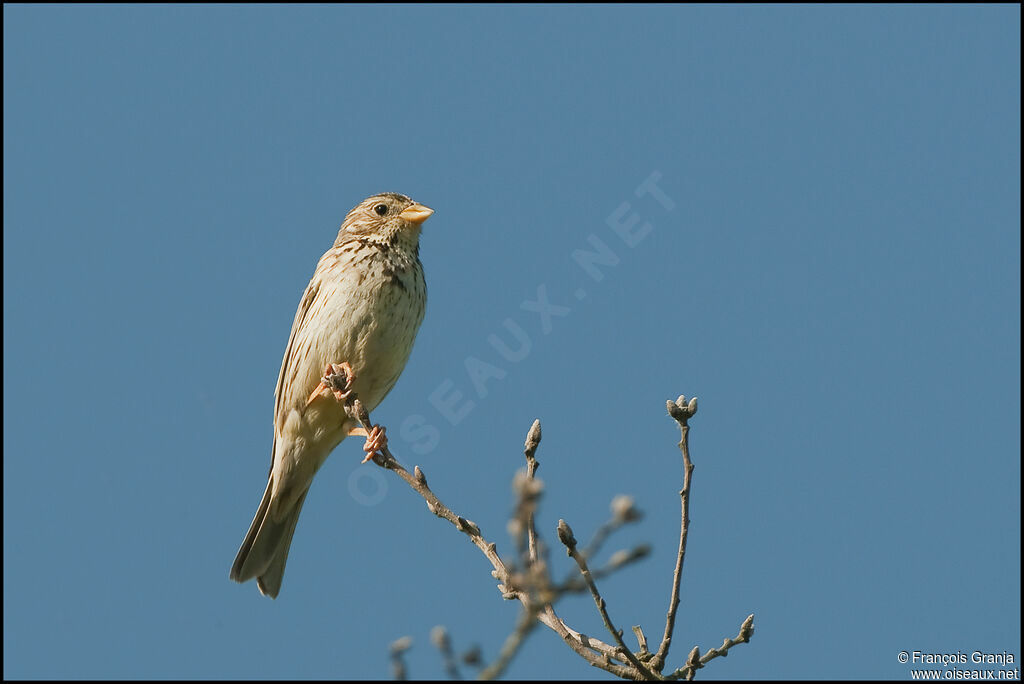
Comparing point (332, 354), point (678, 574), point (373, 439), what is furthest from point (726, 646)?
point (332, 354)

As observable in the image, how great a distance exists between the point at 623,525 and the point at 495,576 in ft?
5.00

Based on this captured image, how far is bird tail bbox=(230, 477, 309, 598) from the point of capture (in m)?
6.66

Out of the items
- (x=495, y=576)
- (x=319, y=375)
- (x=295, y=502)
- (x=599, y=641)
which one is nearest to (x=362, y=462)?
(x=319, y=375)

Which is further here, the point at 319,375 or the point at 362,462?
the point at 319,375

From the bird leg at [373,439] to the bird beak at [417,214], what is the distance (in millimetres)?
1530

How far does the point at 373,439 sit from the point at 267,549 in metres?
2.22

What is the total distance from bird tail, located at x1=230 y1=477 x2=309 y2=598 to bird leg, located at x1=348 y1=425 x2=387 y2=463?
0.82m

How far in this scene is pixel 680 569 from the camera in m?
3.20

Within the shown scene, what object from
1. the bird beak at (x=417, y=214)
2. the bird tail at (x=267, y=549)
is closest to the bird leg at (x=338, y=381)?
the bird tail at (x=267, y=549)

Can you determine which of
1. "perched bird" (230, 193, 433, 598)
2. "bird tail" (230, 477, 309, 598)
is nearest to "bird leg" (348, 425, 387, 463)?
"perched bird" (230, 193, 433, 598)

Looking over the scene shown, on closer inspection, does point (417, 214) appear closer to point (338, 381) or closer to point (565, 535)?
point (338, 381)

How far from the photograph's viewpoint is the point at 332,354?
6.46 m

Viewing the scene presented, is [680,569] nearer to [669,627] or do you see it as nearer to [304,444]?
[669,627]

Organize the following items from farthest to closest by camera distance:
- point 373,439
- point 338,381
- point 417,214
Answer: point 417,214, point 338,381, point 373,439
